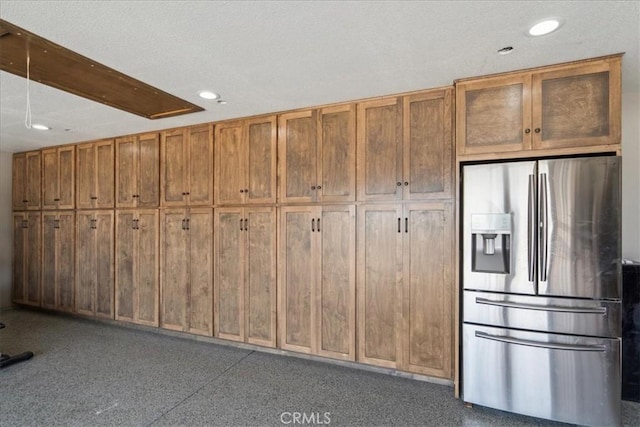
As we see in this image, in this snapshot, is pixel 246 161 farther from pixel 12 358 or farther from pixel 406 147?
pixel 12 358

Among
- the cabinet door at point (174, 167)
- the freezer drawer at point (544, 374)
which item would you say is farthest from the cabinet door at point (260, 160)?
the freezer drawer at point (544, 374)

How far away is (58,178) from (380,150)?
4560 mm

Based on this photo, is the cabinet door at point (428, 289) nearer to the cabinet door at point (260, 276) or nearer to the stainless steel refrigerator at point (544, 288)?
the stainless steel refrigerator at point (544, 288)

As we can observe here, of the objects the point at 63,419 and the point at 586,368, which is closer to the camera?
the point at 586,368

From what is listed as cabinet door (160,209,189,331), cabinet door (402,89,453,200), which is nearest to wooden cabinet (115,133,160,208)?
cabinet door (160,209,189,331)

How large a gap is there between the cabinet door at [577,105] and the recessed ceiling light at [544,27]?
Answer: 19.5 inches

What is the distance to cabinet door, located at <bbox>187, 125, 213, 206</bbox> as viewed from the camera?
3.48m

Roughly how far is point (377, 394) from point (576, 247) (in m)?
1.76

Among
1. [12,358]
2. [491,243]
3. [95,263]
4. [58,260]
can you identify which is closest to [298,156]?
[491,243]

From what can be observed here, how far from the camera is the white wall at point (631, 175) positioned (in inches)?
106

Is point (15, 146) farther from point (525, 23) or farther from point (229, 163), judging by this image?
point (525, 23)

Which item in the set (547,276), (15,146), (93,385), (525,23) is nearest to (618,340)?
(547,276)

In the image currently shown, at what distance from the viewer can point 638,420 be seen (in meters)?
2.13

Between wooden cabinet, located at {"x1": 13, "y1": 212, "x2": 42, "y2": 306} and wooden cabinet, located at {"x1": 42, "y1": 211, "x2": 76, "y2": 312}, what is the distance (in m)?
0.16
